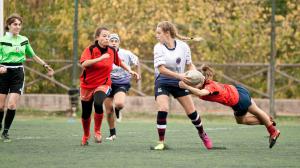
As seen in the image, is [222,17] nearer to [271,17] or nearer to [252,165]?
[271,17]

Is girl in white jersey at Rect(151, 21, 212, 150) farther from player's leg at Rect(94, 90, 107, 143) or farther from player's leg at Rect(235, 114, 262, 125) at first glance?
player's leg at Rect(94, 90, 107, 143)

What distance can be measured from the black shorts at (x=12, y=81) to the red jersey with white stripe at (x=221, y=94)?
3.38m

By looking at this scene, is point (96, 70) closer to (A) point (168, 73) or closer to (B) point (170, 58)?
(B) point (170, 58)

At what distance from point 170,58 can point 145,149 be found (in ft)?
4.39

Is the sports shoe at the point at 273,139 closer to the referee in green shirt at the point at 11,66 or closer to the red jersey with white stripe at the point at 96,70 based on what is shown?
the red jersey with white stripe at the point at 96,70

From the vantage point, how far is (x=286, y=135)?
16109 millimetres

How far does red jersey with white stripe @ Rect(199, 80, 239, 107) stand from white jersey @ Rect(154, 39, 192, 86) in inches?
27.2

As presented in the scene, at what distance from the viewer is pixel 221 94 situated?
1221cm

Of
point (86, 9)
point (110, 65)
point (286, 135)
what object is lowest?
point (286, 135)

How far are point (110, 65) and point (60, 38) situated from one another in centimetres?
1100

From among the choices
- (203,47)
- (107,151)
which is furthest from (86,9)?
(107,151)

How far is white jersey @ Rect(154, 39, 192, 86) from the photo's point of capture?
497 inches

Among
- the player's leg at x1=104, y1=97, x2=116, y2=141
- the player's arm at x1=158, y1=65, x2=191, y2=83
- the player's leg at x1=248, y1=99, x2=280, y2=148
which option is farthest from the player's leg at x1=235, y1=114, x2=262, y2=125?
the player's leg at x1=104, y1=97, x2=116, y2=141

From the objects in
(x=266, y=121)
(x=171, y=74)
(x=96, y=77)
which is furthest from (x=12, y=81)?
(x=266, y=121)
